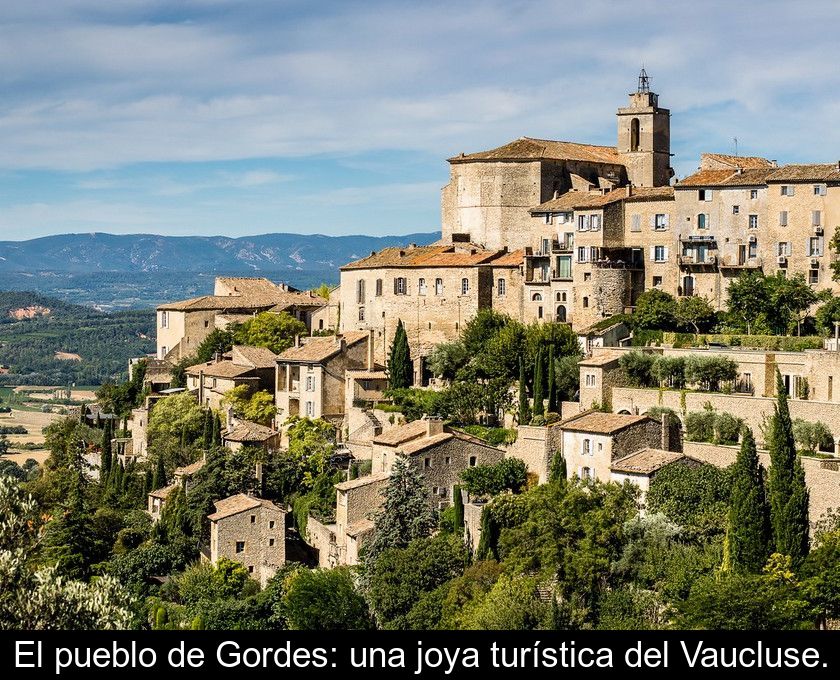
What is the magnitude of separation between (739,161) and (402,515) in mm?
26847

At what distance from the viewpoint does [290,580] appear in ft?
158

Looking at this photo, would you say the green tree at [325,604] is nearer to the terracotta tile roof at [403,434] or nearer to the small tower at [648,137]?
the terracotta tile roof at [403,434]

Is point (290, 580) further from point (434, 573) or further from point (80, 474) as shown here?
point (80, 474)

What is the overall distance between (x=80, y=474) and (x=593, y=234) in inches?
965

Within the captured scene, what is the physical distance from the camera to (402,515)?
157 feet

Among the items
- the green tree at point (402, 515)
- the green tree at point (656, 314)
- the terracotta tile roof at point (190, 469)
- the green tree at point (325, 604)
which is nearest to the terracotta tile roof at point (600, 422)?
the green tree at point (402, 515)

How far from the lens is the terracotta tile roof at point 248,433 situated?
58312 millimetres

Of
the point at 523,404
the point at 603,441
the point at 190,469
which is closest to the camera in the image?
the point at 603,441

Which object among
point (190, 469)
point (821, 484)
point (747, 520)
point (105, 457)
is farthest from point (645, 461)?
point (105, 457)

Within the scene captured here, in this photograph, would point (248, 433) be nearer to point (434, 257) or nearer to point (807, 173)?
point (434, 257)

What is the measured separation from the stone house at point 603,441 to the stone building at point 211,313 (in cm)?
2750

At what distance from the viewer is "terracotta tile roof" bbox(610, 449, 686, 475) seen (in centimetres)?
4544

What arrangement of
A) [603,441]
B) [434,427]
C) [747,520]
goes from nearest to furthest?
1. [747,520]
2. [603,441]
3. [434,427]
